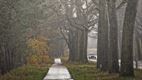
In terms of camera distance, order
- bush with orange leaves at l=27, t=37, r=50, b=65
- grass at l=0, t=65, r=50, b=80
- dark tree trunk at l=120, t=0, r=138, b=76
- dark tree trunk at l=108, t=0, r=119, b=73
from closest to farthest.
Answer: dark tree trunk at l=120, t=0, r=138, b=76 → grass at l=0, t=65, r=50, b=80 → dark tree trunk at l=108, t=0, r=119, b=73 → bush with orange leaves at l=27, t=37, r=50, b=65

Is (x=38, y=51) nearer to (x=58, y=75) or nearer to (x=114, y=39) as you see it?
(x=58, y=75)

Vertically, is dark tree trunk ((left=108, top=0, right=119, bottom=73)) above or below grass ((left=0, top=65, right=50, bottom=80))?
above

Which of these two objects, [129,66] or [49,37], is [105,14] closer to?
[129,66]

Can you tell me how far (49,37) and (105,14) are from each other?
4301 cm

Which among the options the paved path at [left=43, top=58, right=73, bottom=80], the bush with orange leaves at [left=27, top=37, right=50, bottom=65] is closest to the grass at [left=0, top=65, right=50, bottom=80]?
the paved path at [left=43, top=58, right=73, bottom=80]

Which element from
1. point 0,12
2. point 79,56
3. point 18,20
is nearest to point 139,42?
point 79,56

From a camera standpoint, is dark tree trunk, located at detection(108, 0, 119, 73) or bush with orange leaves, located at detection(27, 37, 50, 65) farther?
bush with orange leaves, located at detection(27, 37, 50, 65)

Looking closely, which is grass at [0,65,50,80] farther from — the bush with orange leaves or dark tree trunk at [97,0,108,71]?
the bush with orange leaves

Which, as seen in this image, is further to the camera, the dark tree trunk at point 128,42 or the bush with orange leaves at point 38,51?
the bush with orange leaves at point 38,51

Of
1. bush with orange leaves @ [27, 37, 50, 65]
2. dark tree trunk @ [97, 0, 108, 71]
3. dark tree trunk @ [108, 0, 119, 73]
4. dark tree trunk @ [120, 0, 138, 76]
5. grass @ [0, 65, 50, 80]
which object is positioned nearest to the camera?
dark tree trunk @ [120, 0, 138, 76]

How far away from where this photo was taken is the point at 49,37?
7456 cm

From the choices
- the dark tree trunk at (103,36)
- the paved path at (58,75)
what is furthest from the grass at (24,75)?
the dark tree trunk at (103,36)

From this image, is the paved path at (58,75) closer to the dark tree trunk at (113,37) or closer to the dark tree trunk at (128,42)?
the dark tree trunk at (113,37)

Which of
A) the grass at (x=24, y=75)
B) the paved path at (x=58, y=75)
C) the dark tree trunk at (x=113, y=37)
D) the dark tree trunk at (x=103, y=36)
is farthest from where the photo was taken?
the dark tree trunk at (x=103, y=36)
